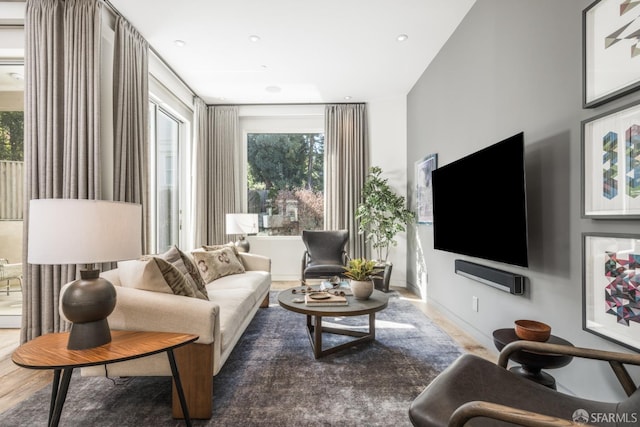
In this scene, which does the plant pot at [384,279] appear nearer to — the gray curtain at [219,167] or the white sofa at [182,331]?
the gray curtain at [219,167]

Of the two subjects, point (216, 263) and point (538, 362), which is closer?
point (538, 362)

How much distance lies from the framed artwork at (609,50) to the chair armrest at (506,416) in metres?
1.41

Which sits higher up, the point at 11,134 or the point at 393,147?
the point at 393,147

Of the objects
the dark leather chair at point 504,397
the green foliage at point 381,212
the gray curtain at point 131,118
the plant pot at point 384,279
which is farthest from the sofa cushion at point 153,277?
the green foliage at point 381,212

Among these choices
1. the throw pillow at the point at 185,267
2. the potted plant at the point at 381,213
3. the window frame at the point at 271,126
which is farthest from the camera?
the window frame at the point at 271,126

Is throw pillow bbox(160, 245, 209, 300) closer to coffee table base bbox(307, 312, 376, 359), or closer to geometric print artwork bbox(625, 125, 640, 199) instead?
coffee table base bbox(307, 312, 376, 359)

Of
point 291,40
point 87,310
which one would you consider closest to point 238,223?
point 291,40

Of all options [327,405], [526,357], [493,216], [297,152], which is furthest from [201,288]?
[297,152]

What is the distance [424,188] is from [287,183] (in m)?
2.35

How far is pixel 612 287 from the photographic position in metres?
1.48

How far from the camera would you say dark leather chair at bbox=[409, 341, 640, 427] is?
103 cm

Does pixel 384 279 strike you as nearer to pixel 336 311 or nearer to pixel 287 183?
pixel 336 311

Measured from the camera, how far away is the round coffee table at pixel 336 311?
90.5 inches

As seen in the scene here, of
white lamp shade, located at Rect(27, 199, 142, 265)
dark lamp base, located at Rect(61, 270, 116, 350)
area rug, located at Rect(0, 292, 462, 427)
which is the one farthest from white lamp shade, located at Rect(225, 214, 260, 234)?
white lamp shade, located at Rect(27, 199, 142, 265)
